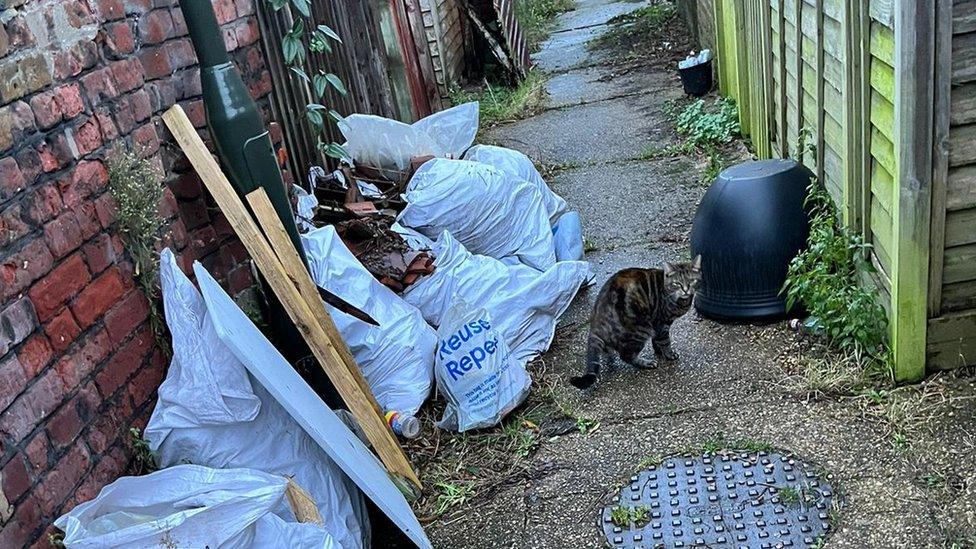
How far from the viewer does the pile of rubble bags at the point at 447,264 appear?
3.74m

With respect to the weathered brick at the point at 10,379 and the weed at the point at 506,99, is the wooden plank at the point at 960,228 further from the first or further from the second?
the weed at the point at 506,99

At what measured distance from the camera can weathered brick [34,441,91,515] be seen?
2.27 metres

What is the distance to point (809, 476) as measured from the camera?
10.0 ft

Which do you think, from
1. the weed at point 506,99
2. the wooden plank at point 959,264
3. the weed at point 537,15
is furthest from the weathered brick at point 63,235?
the weed at point 537,15

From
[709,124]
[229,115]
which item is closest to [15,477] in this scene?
[229,115]

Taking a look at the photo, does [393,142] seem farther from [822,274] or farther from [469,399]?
[822,274]

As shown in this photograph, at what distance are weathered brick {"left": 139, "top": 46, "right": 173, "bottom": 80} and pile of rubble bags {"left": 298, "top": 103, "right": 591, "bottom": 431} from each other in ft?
3.13

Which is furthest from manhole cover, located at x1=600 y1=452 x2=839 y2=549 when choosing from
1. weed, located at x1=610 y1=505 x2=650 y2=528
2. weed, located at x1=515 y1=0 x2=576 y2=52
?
weed, located at x1=515 y1=0 x2=576 y2=52

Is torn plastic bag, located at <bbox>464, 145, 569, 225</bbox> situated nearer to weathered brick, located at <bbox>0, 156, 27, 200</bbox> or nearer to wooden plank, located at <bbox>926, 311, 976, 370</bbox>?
wooden plank, located at <bbox>926, 311, 976, 370</bbox>

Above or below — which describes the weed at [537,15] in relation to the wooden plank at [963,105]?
below

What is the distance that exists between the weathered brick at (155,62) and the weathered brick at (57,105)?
1.54ft

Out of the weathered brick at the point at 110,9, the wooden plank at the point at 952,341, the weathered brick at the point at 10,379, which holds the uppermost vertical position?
the weathered brick at the point at 110,9

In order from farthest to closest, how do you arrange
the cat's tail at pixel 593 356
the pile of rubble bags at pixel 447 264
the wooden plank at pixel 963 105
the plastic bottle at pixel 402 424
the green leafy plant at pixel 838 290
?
1. the cat's tail at pixel 593 356
2. the pile of rubble bags at pixel 447 264
3. the plastic bottle at pixel 402 424
4. the green leafy plant at pixel 838 290
5. the wooden plank at pixel 963 105

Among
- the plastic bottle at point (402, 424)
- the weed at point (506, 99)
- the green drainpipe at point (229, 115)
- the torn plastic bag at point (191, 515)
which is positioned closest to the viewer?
the torn plastic bag at point (191, 515)
